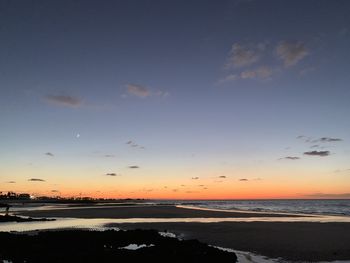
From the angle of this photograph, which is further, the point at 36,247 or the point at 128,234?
the point at 128,234

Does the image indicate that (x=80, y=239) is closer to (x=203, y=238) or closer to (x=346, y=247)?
(x=203, y=238)

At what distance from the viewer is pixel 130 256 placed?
66.1 feet

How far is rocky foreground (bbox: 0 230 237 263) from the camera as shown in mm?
19844

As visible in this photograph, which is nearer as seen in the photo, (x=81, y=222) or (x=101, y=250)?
(x=101, y=250)

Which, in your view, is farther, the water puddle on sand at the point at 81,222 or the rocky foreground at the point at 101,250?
the water puddle on sand at the point at 81,222

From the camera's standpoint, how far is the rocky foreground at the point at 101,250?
19844 millimetres

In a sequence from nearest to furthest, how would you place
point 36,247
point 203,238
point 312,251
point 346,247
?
point 36,247
point 312,251
point 346,247
point 203,238

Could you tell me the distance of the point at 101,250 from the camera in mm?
22422

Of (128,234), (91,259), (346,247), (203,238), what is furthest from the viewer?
(203,238)

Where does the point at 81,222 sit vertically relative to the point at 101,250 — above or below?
above

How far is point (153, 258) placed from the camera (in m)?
19.8

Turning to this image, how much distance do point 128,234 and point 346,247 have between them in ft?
53.0

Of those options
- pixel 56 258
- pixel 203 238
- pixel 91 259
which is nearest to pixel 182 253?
pixel 91 259

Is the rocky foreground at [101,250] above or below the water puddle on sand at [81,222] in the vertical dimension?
below
